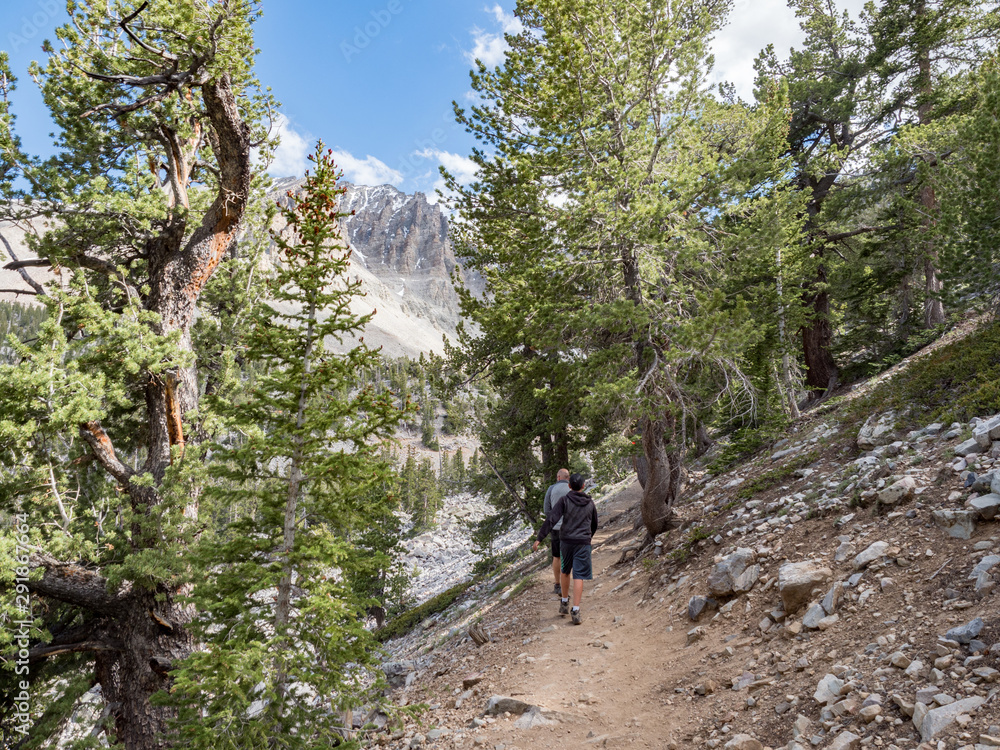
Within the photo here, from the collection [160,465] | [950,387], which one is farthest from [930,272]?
[160,465]

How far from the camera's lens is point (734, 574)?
537 cm

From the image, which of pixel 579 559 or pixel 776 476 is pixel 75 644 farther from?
pixel 776 476

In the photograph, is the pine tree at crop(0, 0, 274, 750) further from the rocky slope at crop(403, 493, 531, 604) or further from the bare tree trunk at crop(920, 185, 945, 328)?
the rocky slope at crop(403, 493, 531, 604)

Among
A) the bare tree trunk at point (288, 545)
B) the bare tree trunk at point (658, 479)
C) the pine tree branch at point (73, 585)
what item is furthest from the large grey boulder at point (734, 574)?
the pine tree branch at point (73, 585)

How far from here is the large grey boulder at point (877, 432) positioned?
6.38 metres

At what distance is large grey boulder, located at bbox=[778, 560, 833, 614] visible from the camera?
4352mm

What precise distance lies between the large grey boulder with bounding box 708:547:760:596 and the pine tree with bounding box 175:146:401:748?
374 cm

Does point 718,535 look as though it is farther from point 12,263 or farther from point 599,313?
point 12,263

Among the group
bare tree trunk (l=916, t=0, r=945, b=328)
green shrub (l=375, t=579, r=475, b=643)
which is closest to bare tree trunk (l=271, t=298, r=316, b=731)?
green shrub (l=375, t=579, r=475, b=643)

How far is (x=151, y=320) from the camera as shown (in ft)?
21.0

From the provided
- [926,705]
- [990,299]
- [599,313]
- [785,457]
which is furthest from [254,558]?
[990,299]

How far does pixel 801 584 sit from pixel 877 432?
3362mm

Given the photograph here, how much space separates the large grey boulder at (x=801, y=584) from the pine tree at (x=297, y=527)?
3.77 metres

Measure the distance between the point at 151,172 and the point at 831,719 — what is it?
10.2m
